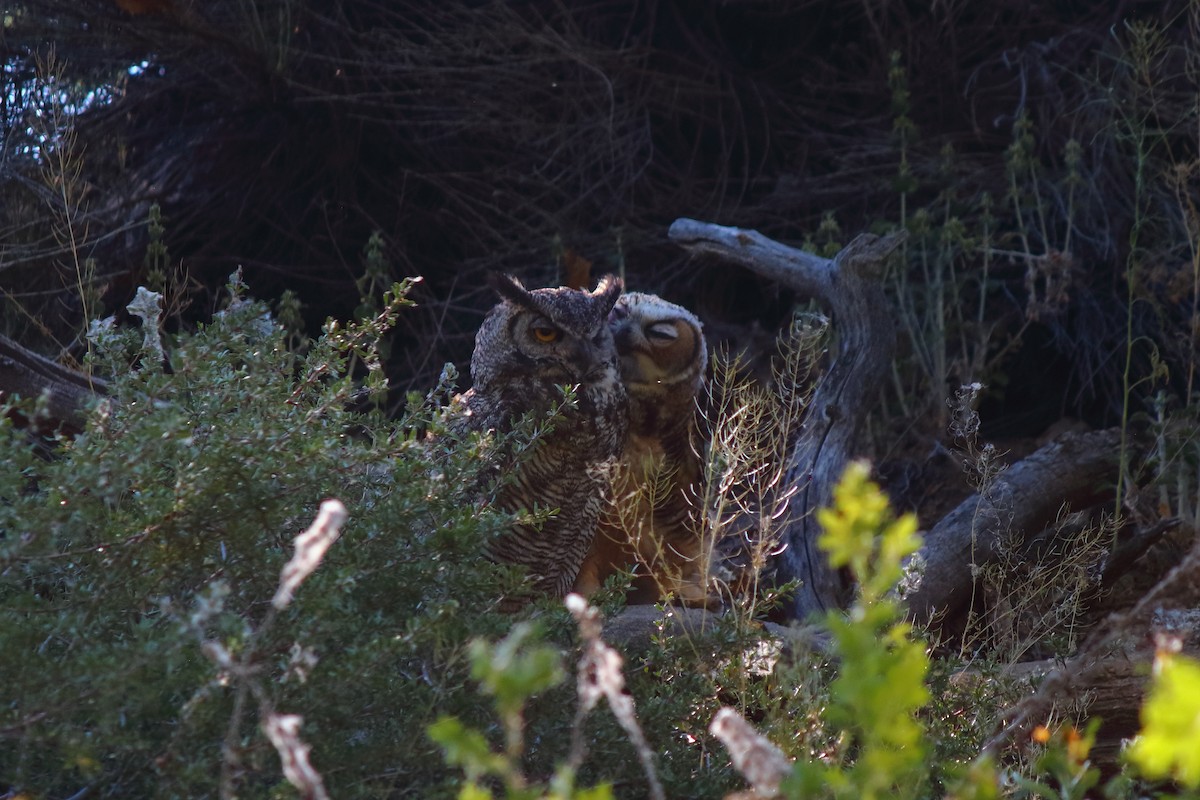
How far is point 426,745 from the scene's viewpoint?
6.63 ft

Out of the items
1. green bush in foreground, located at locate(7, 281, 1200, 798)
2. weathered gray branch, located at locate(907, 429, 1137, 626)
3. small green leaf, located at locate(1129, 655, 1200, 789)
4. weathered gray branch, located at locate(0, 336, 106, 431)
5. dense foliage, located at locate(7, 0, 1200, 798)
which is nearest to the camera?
small green leaf, located at locate(1129, 655, 1200, 789)

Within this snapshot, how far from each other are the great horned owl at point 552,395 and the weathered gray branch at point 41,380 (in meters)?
1.17

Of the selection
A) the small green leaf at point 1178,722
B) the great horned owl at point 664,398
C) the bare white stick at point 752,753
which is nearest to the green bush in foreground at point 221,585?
the bare white stick at point 752,753

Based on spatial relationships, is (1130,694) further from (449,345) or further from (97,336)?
(449,345)

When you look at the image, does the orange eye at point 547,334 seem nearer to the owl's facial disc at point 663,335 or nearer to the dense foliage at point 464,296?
the dense foliage at point 464,296

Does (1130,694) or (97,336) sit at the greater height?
(97,336)

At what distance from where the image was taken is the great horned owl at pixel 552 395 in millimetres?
4031

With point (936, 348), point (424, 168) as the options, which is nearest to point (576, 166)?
point (424, 168)

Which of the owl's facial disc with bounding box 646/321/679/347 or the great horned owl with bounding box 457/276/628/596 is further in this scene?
the owl's facial disc with bounding box 646/321/679/347

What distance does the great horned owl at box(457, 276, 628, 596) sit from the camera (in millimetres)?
4031

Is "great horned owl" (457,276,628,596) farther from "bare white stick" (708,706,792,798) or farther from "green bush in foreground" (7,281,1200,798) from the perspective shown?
"bare white stick" (708,706,792,798)

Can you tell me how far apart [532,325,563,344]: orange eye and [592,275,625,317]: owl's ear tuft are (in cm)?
17

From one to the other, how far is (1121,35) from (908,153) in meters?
1.15

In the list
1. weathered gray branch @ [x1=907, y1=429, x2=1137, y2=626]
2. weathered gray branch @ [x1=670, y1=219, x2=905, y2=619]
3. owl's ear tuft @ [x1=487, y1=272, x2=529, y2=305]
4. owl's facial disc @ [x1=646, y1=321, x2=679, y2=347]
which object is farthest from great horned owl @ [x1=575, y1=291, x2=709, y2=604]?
weathered gray branch @ [x1=907, y1=429, x2=1137, y2=626]
